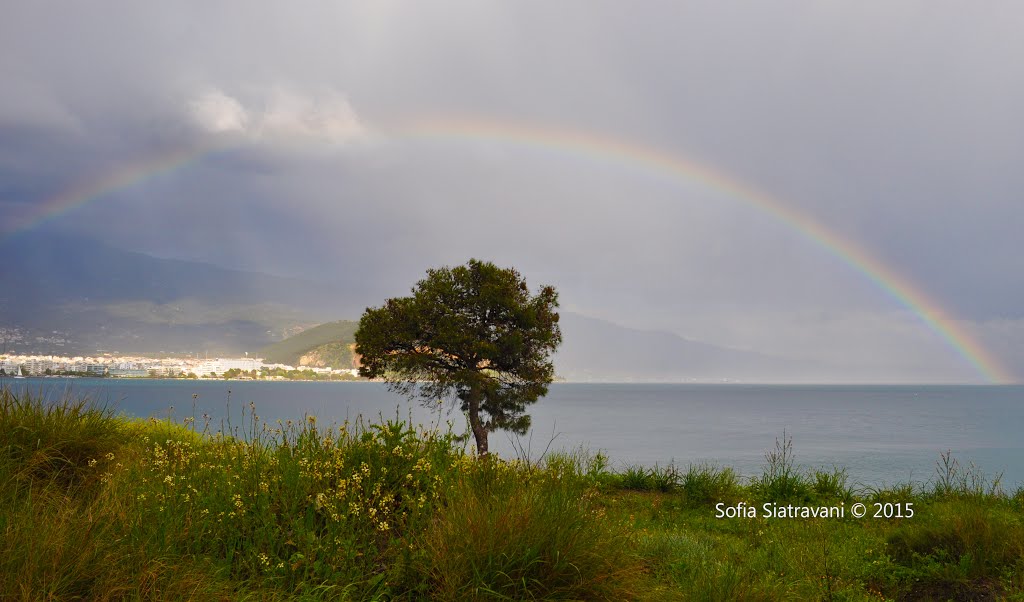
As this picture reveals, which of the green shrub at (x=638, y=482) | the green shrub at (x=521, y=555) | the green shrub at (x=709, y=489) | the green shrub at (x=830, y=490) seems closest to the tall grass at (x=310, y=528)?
the green shrub at (x=521, y=555)

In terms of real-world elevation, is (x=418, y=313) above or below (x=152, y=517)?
above

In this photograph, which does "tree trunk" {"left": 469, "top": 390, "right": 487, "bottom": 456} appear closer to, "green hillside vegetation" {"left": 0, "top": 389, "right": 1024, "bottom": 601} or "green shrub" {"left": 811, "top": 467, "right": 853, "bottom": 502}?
"green shrub" {"left": 811, "top": 467, "right": 853, "bottom": 502}

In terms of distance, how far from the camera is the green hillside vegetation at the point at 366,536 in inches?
182

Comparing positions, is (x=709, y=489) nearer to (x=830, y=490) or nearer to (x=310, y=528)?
(x=830, y=490)

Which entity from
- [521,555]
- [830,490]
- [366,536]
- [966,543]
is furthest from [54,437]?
[830,490]

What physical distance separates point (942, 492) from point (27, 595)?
14916 mm

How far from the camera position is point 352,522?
564 cm

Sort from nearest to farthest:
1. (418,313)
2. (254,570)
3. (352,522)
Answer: (254,570), (352,522), (418,313)

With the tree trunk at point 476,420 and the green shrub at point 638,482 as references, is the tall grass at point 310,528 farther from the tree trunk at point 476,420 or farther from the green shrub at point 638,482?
the tree trunk at point 476,420

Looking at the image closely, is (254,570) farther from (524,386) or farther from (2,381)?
(524,386)

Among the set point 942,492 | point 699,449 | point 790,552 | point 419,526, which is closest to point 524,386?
point 942,492

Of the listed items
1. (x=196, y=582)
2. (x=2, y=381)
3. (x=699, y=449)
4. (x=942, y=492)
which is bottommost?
(x=699, y=449)

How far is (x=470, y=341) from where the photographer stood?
78.9 ft

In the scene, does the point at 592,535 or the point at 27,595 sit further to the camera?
the point at 592,535
